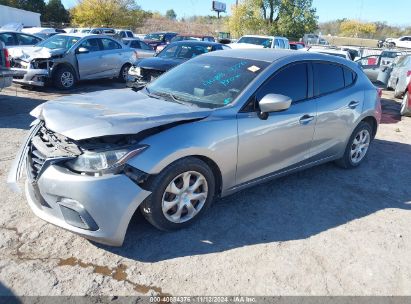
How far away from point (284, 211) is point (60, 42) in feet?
32.4

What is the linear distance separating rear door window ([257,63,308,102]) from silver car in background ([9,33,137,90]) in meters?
7.35

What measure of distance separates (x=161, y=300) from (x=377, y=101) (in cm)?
446

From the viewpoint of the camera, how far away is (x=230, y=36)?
119 feet

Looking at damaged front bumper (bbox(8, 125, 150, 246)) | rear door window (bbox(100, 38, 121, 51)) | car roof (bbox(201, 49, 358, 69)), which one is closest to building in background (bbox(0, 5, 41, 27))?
rear door window (bbox(100, 38, 121, 51))

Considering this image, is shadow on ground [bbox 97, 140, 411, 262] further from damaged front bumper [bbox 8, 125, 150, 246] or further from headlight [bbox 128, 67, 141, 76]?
headlight [bbox 128, 67, 141, 76]

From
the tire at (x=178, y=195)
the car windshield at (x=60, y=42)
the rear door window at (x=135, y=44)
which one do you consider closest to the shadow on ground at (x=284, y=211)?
the tire at (x=178, y=195)

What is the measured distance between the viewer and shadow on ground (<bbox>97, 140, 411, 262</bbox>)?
336cm

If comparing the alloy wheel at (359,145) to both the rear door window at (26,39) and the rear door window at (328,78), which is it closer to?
the rear door window at (328,78)

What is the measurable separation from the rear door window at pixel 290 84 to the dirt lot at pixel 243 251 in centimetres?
118

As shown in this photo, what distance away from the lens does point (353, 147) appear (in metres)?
5.42

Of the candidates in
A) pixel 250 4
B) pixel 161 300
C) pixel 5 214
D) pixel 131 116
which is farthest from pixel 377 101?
pixel 250 4

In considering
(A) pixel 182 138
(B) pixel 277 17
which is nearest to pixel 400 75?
(A) pixel 182 138

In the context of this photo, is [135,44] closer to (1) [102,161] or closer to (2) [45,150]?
(2) [45,150]

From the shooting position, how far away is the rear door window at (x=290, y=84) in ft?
13.1
